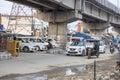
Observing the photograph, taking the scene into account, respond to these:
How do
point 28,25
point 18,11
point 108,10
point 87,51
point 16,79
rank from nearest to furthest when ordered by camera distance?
point 16,79 → point 87,51 → point 108,10 → point 18,11 → point 28,25

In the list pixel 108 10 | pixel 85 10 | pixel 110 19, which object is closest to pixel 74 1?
pixel 85 10

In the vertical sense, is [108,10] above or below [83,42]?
above

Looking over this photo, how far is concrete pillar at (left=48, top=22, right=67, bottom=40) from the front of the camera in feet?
179

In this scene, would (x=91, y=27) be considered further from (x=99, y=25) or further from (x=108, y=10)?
(x=108, y=10)

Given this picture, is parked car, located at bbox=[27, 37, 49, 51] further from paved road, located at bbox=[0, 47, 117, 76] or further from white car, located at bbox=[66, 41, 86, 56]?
paved road, located at bbox=[0, 47, 117, 76]

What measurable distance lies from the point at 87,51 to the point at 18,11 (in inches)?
1933

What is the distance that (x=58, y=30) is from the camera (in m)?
55.4

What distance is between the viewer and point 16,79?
16.9 meters

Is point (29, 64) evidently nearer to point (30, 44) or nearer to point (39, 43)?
point (30, 44)

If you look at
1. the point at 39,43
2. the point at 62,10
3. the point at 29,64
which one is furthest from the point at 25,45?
the point at 29,64

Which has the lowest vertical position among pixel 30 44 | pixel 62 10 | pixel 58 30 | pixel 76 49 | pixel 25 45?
pixel 76 49

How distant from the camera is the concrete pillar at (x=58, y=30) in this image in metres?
54.4

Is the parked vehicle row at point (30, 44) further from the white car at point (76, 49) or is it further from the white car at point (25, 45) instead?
the white car at point (76, 49)

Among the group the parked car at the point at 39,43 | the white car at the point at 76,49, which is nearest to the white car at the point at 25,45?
the parked car at the point at 39,43
